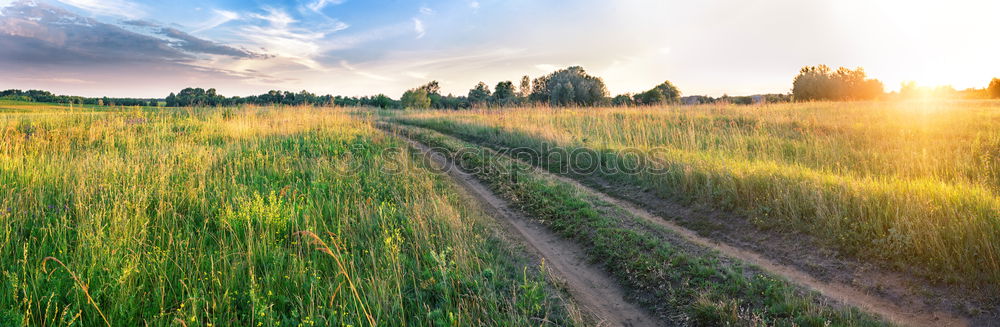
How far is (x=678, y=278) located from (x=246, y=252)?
4226 millimetres

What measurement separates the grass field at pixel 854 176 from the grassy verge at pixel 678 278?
153cm

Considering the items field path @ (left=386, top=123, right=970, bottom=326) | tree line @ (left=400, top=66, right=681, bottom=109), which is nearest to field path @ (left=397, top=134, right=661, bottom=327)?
field path @ (left=386, top=123, right=970, bottom=326)

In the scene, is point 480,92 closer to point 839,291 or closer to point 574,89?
point 574,89

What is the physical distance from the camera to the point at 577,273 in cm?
440

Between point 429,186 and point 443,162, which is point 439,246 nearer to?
point 429,186

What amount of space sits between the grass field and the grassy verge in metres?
1.53

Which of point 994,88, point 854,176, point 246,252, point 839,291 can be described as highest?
point 994,88

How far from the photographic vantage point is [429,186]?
6926mm

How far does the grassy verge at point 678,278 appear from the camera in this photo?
3.39 meters

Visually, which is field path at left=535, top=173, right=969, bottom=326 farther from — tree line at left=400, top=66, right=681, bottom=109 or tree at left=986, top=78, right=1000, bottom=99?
tree at left=986, top=78, right=1000, bottom=99

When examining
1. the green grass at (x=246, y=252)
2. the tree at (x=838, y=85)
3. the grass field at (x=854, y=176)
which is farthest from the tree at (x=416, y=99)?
the green grass at (x=246, y=252)

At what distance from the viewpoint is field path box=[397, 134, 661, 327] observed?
11.8ft

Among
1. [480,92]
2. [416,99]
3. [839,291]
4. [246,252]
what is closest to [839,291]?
[839,291]

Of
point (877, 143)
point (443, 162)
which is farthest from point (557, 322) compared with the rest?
point (877, 143)
